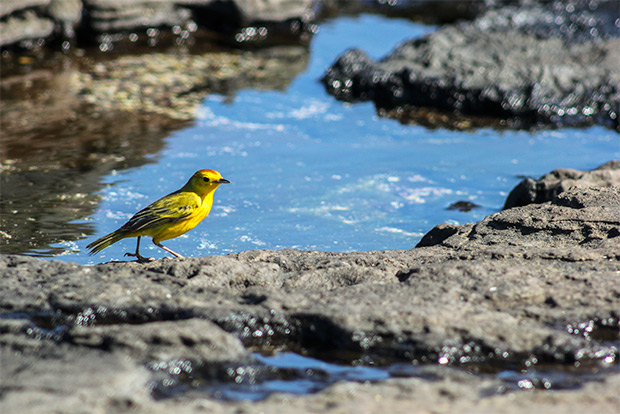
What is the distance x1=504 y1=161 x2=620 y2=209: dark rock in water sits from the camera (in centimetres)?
561

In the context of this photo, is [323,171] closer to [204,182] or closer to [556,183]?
[556,183]

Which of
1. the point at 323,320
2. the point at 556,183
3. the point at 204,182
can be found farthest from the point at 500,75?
the point at 323,320

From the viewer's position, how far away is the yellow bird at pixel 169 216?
14.7 feet

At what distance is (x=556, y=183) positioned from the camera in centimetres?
568

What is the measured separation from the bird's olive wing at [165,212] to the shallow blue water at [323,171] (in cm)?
70

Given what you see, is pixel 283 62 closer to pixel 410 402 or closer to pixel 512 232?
pixel 512 232

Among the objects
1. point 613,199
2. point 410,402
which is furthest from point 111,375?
point 613,199

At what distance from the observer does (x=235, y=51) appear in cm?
1088

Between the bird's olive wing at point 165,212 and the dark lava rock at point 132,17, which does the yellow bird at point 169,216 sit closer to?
the bird's olive wing at point 165,212

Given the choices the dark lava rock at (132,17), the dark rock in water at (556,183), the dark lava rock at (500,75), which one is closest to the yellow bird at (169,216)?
the dark rock in water at (556,183)

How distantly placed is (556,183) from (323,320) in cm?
301

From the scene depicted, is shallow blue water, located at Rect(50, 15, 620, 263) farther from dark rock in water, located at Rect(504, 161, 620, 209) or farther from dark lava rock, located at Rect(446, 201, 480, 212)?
dark rock in water, located at Rect(504, 161, 620, 209)

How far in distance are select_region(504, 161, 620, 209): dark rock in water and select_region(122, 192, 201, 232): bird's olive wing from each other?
2.55 metres

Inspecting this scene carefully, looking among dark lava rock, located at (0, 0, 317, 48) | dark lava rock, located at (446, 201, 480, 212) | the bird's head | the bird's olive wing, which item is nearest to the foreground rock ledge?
the bird's olive wing
